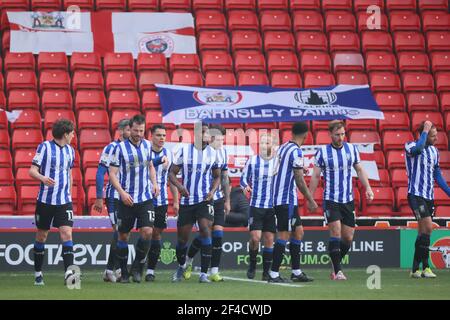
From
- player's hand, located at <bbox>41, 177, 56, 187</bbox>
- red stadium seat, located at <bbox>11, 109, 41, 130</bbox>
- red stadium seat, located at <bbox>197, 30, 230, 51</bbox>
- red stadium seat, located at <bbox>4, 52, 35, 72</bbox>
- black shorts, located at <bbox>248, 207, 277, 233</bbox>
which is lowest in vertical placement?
black shorts, located at <bbox>248, 207, 277, 233</bbox>

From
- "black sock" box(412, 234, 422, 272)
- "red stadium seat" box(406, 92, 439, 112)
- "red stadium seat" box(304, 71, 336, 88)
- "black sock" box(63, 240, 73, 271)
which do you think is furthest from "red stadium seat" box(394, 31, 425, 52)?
"black sock" box(63, 240, 73, 271)

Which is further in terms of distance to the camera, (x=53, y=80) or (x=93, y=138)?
(x=53, y=80)

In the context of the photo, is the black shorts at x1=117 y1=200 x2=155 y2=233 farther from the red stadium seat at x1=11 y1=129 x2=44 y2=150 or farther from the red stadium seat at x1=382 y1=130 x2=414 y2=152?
the red stadium seat at x1=382 y1=130 x2=414 y2=152

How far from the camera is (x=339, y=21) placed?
71.1ft

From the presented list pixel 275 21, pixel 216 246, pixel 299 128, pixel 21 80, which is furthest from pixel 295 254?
pixel 275 21

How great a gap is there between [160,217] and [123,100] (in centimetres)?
590

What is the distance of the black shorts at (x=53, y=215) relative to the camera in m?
12.0

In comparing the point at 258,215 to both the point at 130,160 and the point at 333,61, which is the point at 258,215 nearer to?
the point at 130,160

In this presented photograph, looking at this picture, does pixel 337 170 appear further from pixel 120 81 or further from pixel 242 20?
pixel 242 20

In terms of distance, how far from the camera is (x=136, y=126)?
1228cm

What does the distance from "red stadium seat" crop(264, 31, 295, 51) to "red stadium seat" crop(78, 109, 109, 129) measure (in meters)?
4.19

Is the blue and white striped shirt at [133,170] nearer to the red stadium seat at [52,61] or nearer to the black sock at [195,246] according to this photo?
the black sock at [195,246]

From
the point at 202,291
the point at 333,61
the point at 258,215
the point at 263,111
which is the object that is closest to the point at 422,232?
the point at 258,215

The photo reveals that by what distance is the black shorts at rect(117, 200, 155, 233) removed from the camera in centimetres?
1230
